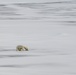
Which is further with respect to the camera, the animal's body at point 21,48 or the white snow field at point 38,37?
the animal's body at point 21,48

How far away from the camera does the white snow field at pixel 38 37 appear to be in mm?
4188


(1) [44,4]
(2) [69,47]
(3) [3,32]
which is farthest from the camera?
(1) [44,4]

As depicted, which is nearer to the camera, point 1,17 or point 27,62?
point 27,62

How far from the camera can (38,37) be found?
6.10 metres

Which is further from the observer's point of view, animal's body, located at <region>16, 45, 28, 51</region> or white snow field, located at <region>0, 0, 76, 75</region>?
animal's body, located at <region>16, 45, 28, 51</region>

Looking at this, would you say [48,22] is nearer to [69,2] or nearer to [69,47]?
[69,47]

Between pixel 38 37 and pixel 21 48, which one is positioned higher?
pixel 38 37

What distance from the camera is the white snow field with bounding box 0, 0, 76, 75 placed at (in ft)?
13.7

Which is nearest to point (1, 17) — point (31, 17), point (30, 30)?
point (31, 17)

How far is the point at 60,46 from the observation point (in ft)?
17.5

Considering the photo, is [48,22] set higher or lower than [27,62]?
higher

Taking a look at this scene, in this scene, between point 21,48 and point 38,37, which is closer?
point 21,48

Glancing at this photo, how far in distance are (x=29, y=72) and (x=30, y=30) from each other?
116 inches

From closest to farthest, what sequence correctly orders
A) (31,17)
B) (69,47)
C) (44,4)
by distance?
(69,47), (31,17), (44,4)
